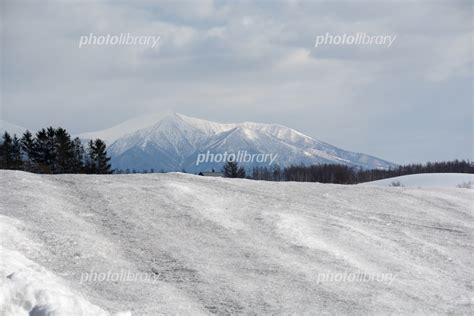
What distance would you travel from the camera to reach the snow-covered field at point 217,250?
11.9 meters

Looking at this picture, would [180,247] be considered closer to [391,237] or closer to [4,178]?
[391,237]

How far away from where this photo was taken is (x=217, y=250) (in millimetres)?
15625

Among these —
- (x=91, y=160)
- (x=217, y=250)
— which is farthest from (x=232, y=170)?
(x=217, y=250)

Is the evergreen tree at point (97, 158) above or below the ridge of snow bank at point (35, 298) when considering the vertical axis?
above

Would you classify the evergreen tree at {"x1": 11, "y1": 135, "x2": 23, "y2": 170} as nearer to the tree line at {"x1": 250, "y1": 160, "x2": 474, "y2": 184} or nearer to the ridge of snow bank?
the tree line at {"x1": 250, "y1": 160, "x2": 474, "y2": 184}

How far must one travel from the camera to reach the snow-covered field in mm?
11891

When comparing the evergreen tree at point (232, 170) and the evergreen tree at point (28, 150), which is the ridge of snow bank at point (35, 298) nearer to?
the evergreen tree at point (28, 150)

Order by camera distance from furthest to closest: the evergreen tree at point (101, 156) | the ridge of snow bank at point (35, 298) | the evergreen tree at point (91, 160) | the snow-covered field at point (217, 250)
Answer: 1. the evergreen tree at point (101, 156)
2. the evergreen tree at point (91, 160)
3. the snow-covered field at point (217, 250)
4. the ridge of snow bank at point (35, 298)

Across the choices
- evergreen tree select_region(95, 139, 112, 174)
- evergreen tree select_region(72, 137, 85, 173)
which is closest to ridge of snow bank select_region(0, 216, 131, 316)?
evergreen tree select_region(72, 137, 85, 173)

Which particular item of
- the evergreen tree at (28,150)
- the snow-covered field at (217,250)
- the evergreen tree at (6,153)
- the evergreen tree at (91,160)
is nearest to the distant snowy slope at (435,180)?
the snow-covered field at (217,250)

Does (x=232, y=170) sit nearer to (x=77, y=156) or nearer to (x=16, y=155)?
(x=77, y=156)

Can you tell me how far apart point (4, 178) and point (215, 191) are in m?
8.15

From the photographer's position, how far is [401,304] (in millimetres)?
12945

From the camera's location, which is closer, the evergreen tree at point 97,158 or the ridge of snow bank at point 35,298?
the ridge of snow bank at point 35,298
